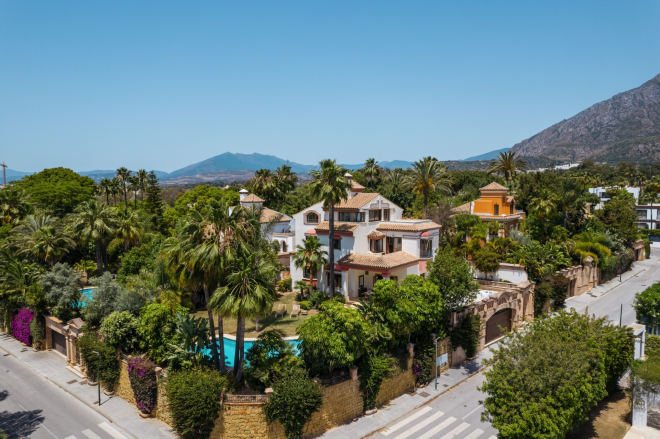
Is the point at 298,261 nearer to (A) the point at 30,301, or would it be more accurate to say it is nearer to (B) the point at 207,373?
(B) the point at 207,373

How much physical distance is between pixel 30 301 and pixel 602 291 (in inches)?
2319

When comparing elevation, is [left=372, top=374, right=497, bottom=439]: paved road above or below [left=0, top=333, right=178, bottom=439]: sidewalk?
below

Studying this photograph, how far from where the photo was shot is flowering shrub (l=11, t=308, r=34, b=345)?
3409 cm

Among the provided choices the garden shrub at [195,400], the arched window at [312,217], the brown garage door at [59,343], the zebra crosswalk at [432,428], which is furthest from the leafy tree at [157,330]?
the arched window at [312,217]

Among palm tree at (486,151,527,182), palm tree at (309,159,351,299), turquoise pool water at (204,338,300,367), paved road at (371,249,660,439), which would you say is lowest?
paved road at (371,249,660,439)

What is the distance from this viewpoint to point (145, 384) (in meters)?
23.2

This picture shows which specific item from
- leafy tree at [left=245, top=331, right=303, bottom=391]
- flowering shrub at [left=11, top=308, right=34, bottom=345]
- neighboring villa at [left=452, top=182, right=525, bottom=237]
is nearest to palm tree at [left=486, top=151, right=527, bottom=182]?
neighboring villa at [left=452, top=182, right=525, bottom=237]

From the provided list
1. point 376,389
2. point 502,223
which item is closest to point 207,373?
point 376,389

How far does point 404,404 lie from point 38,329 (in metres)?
29.5

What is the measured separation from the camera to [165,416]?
2284 cm

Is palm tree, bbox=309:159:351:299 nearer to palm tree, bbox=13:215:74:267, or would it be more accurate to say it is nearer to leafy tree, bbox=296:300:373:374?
leafy tree, bbox=296:300:373:374

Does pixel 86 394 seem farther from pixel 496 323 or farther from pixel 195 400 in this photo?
pixel 496 323

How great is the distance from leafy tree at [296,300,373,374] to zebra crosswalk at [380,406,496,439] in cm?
456

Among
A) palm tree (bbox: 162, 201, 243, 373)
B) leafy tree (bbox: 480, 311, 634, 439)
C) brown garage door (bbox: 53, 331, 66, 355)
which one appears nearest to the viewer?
leafy tree (bbox: 480, 311, 634, 439)
